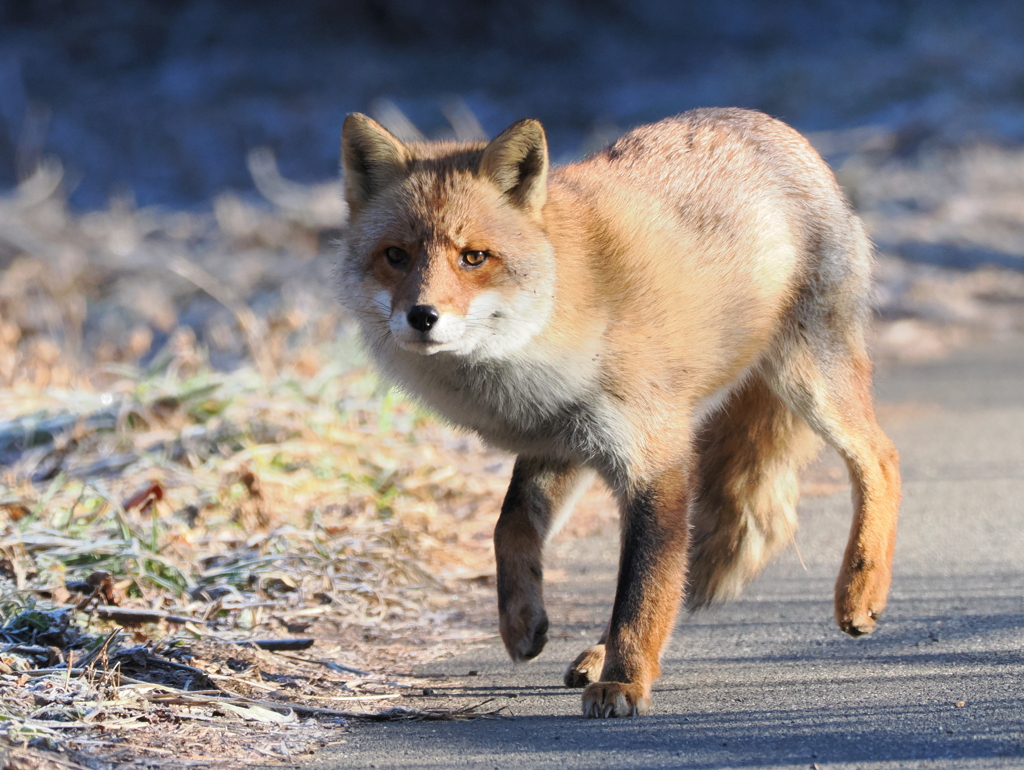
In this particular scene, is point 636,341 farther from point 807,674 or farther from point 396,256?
point 807,674

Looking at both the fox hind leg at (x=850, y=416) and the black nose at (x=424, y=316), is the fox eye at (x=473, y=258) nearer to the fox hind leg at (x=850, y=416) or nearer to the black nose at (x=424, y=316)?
the black nose at (x=424, y=316)

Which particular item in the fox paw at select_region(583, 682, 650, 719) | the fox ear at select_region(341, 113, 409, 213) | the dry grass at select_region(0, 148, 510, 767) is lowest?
the dry grass at select_region(0, 148, 510, 767)

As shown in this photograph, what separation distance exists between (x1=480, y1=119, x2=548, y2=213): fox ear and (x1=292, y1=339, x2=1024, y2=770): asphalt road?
62.1 inches

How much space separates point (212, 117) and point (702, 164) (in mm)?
13940

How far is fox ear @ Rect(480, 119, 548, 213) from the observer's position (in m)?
3.55

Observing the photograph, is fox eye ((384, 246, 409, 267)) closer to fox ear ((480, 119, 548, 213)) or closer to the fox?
the fox

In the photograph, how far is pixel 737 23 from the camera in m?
20.6

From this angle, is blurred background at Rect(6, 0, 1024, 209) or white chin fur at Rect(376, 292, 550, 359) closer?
white chin fur at Rect(376, 292, 550, 359)

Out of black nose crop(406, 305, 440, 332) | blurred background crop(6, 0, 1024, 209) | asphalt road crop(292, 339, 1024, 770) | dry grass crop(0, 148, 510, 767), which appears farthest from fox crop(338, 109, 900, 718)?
blurred background crop(6, 0, 1024, 209)

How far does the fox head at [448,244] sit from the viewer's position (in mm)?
3273

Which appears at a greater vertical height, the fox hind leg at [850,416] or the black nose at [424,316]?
the black nose at [424,316]

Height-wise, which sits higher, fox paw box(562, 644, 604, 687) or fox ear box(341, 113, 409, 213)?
fox ear box(341, 113, 409, 213)

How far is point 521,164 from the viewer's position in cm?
363

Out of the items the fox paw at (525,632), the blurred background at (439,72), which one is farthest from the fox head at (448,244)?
the blurred background at (439,72)
